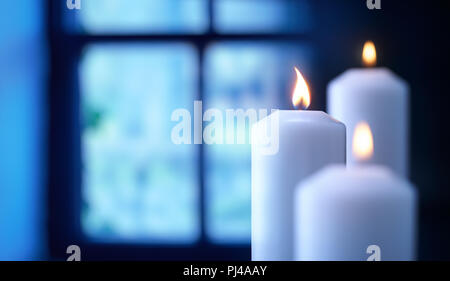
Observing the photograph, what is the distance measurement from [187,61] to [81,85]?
0.11 metres

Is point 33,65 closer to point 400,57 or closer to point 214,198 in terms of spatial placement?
point 214,198

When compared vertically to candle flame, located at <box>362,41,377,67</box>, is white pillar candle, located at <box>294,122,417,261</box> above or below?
below

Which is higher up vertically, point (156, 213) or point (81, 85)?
point (81, 85)

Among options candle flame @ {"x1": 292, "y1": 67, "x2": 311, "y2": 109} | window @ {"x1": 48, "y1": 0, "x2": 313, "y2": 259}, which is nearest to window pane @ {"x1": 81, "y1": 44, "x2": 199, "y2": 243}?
window @ {"x1": 48, "y1": 0, "x2": 313, "y2": 259}

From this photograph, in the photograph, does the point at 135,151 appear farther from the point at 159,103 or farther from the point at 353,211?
the point at 353,211

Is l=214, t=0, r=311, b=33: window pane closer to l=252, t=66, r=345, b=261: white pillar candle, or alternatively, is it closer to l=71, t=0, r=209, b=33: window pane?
l=71, t=0, r=209, b=33: window pane

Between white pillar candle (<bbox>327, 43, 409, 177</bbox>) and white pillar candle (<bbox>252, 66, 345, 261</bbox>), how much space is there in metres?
0.06

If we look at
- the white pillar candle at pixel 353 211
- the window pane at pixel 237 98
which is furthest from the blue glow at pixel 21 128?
the white pillar candle at pixel 353 211

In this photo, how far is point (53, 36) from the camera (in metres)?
0.46

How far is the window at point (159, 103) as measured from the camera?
1.48 ft

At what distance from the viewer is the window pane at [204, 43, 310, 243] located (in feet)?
1.47

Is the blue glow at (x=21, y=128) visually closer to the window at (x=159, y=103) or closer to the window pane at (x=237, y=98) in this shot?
the window at (x=159, y=103)
